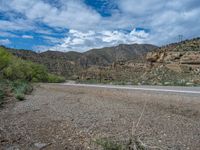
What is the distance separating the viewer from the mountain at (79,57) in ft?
282

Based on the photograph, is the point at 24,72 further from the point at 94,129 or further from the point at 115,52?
the point at 115,52

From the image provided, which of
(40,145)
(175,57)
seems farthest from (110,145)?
(175,57)

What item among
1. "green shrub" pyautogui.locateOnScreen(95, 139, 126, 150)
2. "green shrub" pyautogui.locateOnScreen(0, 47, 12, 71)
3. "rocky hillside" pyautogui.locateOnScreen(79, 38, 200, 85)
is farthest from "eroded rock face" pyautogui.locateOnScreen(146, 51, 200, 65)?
"green shrub" pyautogui.locateOnScreen(95, 139, 126, 150)

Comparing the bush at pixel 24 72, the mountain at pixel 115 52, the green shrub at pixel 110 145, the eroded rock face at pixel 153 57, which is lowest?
the green shrub at pixel 110 145

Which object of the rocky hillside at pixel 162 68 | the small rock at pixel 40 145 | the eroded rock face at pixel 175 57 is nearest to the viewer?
the small rock at pixel 40 145

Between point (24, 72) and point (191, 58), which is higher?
point (191, 58)

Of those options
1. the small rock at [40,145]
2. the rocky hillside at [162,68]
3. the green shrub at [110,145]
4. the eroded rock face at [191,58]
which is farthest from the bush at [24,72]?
the green shrub at [110,145]

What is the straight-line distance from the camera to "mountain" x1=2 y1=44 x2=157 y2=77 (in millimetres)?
86000

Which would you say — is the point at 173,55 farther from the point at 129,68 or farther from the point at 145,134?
the point at 145,134

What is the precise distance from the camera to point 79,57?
12350cm

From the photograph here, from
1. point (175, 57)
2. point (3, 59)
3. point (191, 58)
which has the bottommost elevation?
point (3, 59)

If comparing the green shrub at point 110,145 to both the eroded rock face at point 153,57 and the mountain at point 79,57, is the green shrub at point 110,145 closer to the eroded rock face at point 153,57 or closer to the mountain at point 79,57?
the eroded rock face at point 153,57

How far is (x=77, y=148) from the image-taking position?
21.1ft

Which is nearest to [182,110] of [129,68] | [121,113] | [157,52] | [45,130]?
[121,113]
